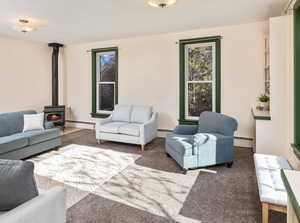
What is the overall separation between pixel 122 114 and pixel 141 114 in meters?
0.53

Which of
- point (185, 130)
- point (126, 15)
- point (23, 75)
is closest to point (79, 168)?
point (185, 130)

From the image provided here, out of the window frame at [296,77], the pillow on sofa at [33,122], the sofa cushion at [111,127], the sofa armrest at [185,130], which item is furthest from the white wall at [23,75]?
the window frame at [296,77]

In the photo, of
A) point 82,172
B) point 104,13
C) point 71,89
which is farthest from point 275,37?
→ point 71,89

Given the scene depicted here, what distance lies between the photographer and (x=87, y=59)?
6.32m

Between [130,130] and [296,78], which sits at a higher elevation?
[296,78]

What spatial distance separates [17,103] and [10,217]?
5.51m

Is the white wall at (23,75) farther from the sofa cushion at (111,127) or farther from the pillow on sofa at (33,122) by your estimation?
the sofa cushion at (111,127)

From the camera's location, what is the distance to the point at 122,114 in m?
5.06

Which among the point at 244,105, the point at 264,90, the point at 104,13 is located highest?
the point at 104,13

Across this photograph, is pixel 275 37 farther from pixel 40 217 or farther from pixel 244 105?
pixel 40 217

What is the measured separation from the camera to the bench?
174 cm

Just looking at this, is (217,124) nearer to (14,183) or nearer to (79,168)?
(79,168)

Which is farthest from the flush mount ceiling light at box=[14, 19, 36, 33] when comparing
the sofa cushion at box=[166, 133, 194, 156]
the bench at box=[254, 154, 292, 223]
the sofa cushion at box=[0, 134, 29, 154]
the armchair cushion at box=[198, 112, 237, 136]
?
the bench at box=[254, 154, 292, 223]

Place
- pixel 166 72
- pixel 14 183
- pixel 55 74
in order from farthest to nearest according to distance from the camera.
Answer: pixel 55 74
pixel 166 72
pixel 14 183
